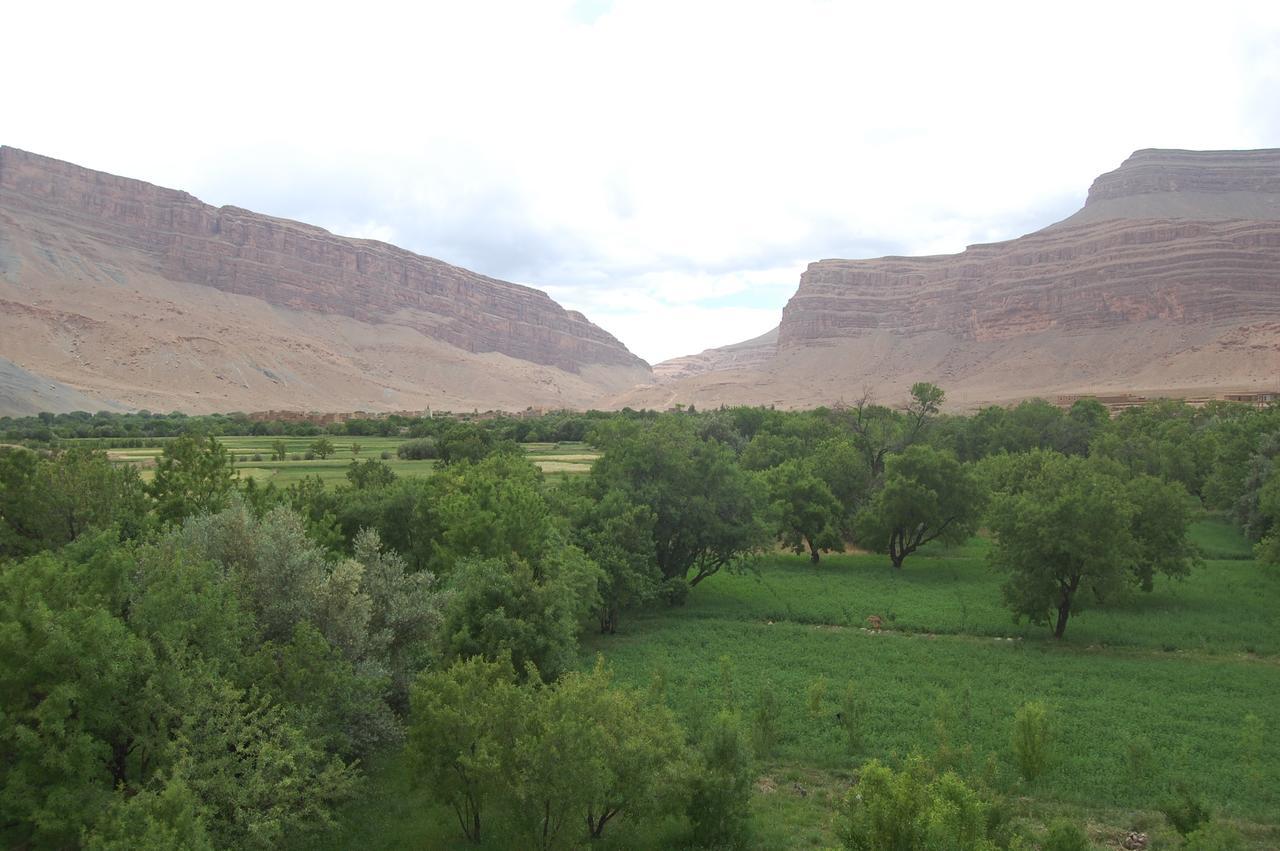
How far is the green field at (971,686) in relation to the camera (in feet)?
52.5

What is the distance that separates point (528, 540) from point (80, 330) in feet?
502

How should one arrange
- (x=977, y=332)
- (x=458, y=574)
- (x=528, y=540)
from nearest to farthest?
(x=458, y=574), (x=528, y=540), (x=977, y=332)

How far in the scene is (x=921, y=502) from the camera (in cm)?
4053

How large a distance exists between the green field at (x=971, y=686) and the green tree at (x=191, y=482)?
485 inches

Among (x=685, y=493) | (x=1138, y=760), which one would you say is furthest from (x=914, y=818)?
(x=685, y=493)

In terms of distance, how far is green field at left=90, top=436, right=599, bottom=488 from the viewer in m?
55.3

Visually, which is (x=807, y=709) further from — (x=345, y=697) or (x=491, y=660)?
(x=345, y=697)

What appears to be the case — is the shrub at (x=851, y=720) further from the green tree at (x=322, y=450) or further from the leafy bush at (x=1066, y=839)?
the green tree at (x=322, y=450)

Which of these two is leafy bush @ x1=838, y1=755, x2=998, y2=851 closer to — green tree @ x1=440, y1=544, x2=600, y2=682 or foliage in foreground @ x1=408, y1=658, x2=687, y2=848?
foliage in foreground @ x1=408, y1=658, x2=687, y2=848

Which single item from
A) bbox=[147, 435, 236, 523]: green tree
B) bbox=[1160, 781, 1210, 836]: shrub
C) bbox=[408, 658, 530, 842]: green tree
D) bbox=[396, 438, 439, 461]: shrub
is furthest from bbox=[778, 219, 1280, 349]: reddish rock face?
bbox=[408, 658, 530, 842]: green tree

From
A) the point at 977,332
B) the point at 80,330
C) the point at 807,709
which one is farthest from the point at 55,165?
the point at 807,709

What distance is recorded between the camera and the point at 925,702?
21281 millimetres

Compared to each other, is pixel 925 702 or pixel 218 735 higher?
pixel 218 735

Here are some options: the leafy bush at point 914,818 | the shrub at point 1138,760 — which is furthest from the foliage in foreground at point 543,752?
the shrub at point 1138,760
